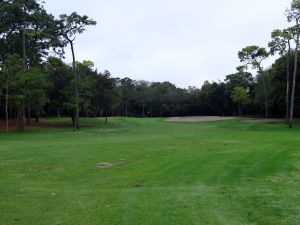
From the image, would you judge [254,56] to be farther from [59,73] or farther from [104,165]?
[104,165]

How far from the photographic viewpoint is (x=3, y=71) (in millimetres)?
46812

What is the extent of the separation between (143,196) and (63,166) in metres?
6.95

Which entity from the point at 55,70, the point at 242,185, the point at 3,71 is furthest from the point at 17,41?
the point at 242,185

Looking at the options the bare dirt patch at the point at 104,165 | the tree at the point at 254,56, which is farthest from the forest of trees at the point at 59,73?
the bare dirt patch at the point at 104,165

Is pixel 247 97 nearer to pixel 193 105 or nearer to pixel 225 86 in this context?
pixel 225 86

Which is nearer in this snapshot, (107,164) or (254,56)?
(107,164)

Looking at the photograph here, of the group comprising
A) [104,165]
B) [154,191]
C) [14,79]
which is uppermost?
[14,79]

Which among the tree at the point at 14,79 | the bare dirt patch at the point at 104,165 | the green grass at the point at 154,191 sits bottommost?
the bare dirt patch at the point at 104,165

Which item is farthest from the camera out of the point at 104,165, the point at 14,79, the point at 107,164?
the point at 14,79

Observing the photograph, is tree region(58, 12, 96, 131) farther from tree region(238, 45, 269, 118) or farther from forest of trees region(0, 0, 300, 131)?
tree region(238, 45, 269, 118)

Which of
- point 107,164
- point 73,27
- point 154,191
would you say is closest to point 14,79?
point 73,27

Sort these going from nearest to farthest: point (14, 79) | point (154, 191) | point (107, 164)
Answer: point (154, 191)
point (107, 164)
point (14, 79)

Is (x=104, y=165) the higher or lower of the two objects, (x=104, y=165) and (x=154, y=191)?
the lower

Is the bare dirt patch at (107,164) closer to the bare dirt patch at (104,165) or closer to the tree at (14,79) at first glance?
the bare dirt patch at (104,165)
